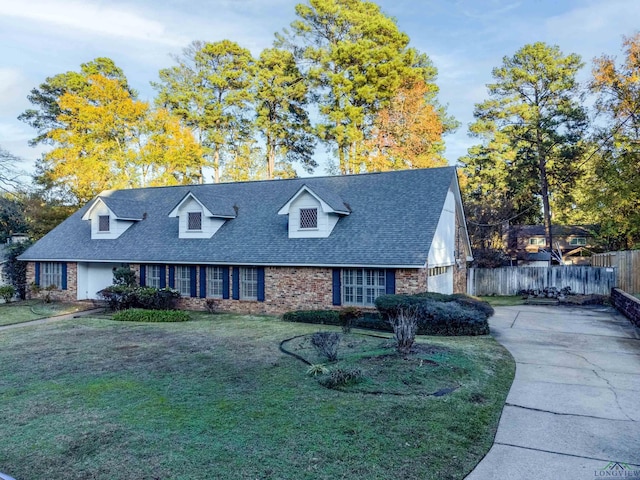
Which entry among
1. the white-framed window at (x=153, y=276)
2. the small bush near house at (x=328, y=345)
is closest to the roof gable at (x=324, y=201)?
the white-framed window at (x=153, y=276)

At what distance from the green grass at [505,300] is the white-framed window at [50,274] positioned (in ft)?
70.6

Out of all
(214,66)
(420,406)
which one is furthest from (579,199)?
(420,406)

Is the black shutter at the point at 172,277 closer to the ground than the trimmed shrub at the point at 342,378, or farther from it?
farther from it

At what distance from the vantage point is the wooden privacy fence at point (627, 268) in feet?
61.1

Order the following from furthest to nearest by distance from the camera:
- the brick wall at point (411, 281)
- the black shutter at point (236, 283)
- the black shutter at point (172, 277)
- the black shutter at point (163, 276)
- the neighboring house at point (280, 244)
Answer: the black shutter at point (163, 276) < the black shutter at point (172, 277) < the black shutter at point (236, 283) < the neighboring house at point (280, 244) < the brick wall at point (411, 281)

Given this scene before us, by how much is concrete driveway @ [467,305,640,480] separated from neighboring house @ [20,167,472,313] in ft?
16.3

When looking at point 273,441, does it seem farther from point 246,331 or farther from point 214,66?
point 214,66

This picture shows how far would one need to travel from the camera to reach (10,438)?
5.93 meters

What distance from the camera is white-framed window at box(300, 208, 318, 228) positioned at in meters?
18.3

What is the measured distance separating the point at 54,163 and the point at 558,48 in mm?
38577

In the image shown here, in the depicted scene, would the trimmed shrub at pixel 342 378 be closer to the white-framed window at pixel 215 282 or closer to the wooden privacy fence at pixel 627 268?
the white-framed window at pixel 215 282

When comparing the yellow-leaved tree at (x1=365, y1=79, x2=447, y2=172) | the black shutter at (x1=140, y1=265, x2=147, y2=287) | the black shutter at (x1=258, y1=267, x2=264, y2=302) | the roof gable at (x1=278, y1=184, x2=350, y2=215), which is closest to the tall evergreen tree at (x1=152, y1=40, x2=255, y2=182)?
the yellow-leaved tree at (x1=365, y1=79, x2=447, y2=172)

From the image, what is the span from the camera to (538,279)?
25188 mm

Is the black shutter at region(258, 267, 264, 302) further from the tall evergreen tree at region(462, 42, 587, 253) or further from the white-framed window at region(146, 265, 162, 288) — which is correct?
the tall evergreen tree at region(462, 42, 587, 253)
